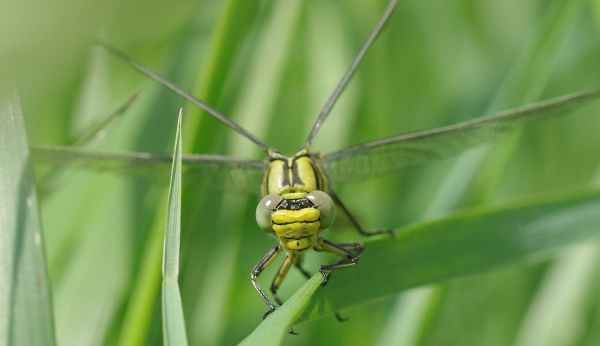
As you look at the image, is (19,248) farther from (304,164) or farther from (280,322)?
(304,164)

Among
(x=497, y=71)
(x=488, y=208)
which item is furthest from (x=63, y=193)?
(x=497, y=71)

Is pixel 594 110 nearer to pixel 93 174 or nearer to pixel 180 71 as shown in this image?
pixel 180 71

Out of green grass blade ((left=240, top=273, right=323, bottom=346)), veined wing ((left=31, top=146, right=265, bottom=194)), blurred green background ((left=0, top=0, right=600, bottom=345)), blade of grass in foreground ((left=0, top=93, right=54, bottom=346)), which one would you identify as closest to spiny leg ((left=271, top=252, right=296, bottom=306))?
blurred green background ((left=0, top=0, right=600, bottom=345))

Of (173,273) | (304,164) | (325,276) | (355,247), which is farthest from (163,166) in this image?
(173,273)

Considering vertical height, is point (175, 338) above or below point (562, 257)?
below

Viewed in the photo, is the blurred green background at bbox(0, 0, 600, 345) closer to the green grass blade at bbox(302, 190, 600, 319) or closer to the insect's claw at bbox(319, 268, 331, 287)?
the green grass blade at bbox(302, 190, 600, 319)

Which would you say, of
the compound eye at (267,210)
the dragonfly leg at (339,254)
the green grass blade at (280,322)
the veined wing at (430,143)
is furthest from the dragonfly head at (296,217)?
the veined wing at (430,143)

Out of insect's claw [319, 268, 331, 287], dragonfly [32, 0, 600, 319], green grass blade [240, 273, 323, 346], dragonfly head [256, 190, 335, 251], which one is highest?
dragonfly [32, 0, 600, 319]
